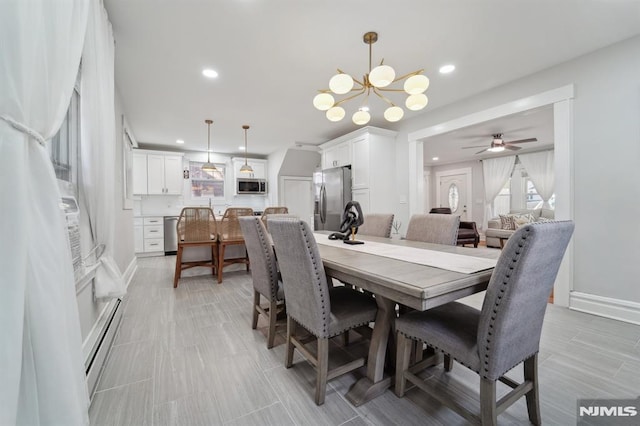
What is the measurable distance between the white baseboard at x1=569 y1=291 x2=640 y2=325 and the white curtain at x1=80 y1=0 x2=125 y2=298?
3.95 metres

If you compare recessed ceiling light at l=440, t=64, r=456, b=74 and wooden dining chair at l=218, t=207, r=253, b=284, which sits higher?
recessed ceiling light at l=440, t=64, r=456, b=74

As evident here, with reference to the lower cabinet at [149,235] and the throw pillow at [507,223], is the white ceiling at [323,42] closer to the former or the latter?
the lower cabinet at [149,235]

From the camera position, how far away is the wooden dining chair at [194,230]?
3524 mm

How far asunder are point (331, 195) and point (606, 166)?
3.52 m

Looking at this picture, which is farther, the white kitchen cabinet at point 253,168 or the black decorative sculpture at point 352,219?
the white kitchen cabinet at point 253,168

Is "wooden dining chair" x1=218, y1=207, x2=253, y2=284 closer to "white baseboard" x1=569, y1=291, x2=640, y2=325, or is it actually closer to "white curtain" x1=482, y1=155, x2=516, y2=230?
"white baseboard" x1=569, y1=291, x2=640, y2=325

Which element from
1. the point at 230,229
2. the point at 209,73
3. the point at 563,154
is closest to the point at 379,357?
the point at 563,154

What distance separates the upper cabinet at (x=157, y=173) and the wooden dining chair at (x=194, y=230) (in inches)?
114

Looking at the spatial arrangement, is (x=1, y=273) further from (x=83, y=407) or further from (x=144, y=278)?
(x=144, y=278)

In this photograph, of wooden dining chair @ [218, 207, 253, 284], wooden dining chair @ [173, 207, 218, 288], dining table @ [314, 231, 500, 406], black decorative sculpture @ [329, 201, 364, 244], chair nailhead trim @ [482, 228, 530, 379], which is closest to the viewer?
chair nailhead trim @ [482, 228, 530, 379]

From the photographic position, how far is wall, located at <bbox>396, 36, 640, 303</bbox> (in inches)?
89.3

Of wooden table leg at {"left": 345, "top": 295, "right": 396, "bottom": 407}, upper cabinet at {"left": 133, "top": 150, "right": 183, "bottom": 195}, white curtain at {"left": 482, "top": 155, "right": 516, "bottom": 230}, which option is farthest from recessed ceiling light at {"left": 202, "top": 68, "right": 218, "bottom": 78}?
white curtain at {"left": 482, "top": 155, "right": 516, "bottom": 230}

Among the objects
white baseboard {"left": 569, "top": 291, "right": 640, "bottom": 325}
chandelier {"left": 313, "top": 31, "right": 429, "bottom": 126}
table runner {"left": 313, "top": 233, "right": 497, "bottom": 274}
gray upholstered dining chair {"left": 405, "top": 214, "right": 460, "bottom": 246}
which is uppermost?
chandelier {"left": 313, "top": 31, "right": 429, "bottom": 126}

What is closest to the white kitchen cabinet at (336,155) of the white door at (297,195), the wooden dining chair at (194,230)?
the white door at (297,195)
